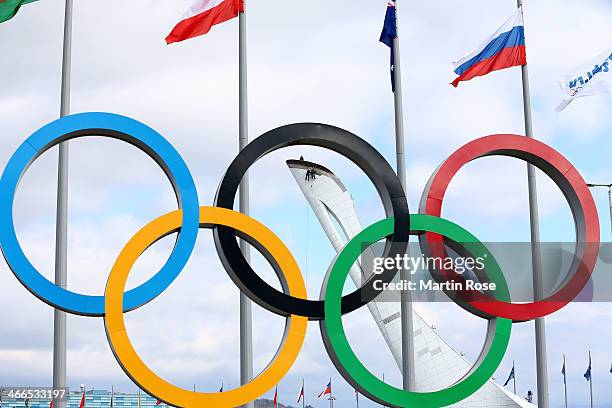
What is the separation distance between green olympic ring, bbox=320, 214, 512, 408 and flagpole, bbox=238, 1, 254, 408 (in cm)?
148

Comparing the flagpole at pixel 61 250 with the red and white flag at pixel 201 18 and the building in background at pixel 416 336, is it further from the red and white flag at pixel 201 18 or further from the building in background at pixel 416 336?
the building in background at pixel 416 336

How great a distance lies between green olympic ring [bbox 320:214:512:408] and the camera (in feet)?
63.4

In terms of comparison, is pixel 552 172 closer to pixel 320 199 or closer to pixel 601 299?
pixel 601 299

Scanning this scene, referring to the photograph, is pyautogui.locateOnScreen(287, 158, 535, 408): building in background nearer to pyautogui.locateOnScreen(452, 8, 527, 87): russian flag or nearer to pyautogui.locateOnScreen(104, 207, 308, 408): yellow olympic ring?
pyautogui.locateOnScreen(452, 8, 527, 87): russian flag

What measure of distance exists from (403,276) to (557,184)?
4.19 meters

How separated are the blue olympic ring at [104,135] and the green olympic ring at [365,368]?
2.95m

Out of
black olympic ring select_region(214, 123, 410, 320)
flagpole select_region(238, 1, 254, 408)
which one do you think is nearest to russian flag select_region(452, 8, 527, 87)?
black olympic ring select_region(214, 123, 410, 320)

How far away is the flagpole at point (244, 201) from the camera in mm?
19656

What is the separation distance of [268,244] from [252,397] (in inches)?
115

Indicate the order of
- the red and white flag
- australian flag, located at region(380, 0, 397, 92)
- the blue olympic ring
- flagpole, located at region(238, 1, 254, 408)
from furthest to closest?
australian flag, located at region(380, 0, 397, 92) → the red and white flag → flagpole, located at region(238, 1, 254, 408) → the blue olympic ring

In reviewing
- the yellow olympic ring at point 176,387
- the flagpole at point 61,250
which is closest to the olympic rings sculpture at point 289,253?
the yellow olympic ring at point 176,387

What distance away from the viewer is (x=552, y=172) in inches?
850

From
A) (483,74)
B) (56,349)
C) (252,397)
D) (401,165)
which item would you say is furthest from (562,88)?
(56,349)

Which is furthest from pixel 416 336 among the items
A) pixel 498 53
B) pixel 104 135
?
pixel 104 135
